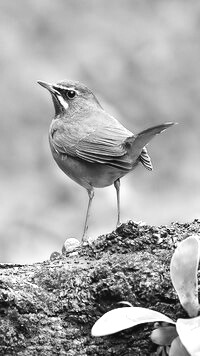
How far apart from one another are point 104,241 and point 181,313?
442 millimetres

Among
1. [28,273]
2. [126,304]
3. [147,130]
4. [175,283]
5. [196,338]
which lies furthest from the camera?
[147,130]

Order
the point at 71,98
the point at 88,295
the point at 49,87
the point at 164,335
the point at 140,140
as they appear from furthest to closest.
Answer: the point at 71,98 < the point at 49,87 < the point at 140,140 < the point at 88,295 < the point at 164,335

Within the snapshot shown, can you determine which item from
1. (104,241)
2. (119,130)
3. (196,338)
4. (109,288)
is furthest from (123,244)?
(119,130)

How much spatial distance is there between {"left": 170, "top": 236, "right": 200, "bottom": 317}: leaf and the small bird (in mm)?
1283

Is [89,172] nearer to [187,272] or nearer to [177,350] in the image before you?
[187,272]

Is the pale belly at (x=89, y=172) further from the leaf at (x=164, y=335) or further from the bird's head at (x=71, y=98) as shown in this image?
the leaf at (x=164, y=335)

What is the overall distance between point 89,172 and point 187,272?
1.70m

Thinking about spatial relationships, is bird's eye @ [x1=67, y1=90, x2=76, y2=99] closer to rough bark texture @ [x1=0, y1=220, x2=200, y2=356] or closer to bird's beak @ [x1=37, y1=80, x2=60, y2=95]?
bird's beak @ [x1=37, y1=80, x2=60, y2=95]

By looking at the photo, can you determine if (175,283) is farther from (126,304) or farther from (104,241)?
(104,241)

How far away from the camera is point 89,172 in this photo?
11.7 ft

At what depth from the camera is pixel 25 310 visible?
2.02m

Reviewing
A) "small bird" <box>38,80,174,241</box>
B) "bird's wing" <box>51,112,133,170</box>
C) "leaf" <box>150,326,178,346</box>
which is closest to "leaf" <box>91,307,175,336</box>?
"leaf" <box>150,326,178,346</box>

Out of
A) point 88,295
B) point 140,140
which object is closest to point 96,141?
point 140,140

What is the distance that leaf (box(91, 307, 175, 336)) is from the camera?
5.92 ft
